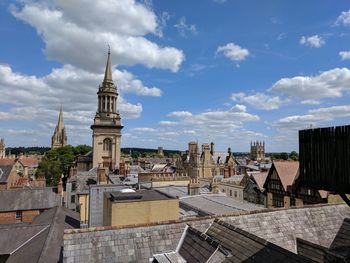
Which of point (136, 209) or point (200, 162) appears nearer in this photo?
point (136, 209)

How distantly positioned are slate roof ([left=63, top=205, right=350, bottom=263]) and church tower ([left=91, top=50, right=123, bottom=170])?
48.2 m

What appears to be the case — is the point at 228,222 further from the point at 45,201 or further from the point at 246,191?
the point at 246,191

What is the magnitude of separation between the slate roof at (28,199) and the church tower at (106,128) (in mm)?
24020

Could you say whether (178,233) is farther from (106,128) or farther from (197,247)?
(106,128)

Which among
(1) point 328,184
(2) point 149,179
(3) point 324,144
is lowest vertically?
(2) point 149,179

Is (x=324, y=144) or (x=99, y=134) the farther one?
(x=99, y=134)

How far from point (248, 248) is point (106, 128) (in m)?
55.1

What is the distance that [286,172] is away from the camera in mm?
36406

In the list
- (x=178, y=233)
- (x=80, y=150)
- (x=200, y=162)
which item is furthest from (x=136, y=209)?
(x=80, y=150)

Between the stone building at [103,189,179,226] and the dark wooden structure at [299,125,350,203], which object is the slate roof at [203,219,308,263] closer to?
the dark wooden structure at [299,125,350,203]

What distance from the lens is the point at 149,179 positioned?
36875 mm

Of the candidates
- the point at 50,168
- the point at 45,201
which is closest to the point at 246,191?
the point at 45,201

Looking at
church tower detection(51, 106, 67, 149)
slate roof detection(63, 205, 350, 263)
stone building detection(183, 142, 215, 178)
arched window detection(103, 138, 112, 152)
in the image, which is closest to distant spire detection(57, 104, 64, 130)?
church tower detection(51, 106, 67, 149)

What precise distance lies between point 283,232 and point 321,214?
3.08 m
